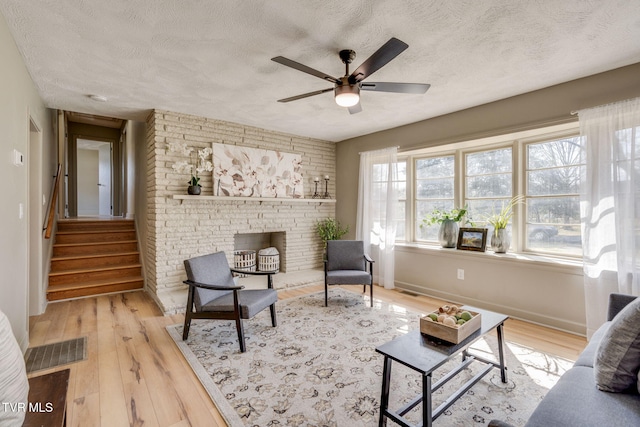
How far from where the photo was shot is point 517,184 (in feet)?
12.4

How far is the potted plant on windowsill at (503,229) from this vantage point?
3752 millimetres

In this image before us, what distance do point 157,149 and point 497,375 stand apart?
4.32 meters

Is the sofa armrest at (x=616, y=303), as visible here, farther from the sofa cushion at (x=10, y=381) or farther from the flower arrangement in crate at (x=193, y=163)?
the flower arrangement in crate at (x=193, y=163)

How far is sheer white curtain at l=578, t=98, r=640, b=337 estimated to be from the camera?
2654 mm

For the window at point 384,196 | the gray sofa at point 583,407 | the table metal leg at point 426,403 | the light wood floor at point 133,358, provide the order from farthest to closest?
the window at point 384,196 < the light wood floor at point 133,358 < the table metal leg at point 426,403 < the gray sofa at point 583,407

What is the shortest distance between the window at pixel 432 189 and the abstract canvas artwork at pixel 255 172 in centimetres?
198

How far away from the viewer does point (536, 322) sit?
11.0 ft

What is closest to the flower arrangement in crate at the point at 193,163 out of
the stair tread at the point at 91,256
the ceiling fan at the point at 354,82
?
the stair tread at the point at 91,256

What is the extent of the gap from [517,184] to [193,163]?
423cm

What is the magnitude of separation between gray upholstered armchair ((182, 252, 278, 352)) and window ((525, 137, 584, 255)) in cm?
322

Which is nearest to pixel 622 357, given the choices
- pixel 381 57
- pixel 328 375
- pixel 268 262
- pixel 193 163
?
pixel 328 375

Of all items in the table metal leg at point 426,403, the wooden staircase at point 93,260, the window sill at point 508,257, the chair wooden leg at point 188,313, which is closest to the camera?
the table metal leg at point 426,403

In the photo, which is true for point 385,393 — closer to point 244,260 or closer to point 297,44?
point 297,44

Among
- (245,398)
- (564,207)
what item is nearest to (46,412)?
(245,398)
